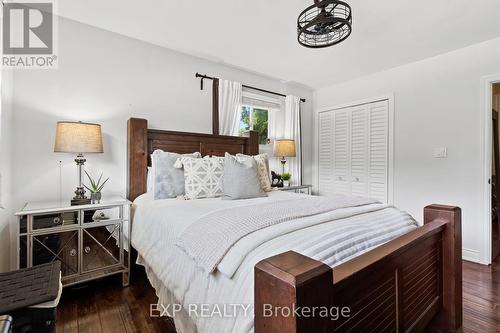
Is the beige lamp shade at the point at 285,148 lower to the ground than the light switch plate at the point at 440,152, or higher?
higher

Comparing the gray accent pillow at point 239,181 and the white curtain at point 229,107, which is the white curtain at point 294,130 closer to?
the white curtain at point 229,107

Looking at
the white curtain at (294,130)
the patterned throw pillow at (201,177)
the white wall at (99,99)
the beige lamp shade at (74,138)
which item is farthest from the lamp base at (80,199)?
the white curtain at (294,130)

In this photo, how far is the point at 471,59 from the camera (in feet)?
8.68

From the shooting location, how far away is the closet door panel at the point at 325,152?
3999 millimetres

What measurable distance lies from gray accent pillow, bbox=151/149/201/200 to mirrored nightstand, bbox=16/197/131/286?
0.30 meters

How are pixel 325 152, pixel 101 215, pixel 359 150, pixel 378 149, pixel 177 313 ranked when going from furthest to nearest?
pixel 325 152 < pixel 359 150 < pixel 378 149 < pixel 101 215 < pixel 177 313

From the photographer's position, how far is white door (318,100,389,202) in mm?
3371

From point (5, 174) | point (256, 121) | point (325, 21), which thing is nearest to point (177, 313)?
point (5, 174)

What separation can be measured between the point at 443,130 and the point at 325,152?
161 centimetres

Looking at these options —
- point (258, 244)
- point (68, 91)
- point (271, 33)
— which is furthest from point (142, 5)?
point (258, 244)

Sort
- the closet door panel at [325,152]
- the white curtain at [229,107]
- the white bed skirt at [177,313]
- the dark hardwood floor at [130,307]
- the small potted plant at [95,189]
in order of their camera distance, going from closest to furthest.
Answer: the white bed skirt at [177,313] → the dark hardwood floor at [130,307] → the small potted plant at [95,189] → the white curtain at [229,107] → the closet door panel at [325,152]

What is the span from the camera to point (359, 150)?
3.60 metres

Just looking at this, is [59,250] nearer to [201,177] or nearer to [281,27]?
[201,177]

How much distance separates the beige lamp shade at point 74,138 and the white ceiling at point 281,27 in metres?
1.04
